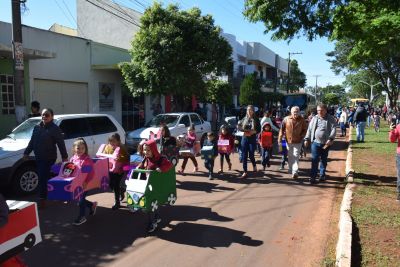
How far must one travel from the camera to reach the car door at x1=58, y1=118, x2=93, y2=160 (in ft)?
31.0

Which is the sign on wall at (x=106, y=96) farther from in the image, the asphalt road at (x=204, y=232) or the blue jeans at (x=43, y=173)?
the blue jeans at (x=43, y=173)

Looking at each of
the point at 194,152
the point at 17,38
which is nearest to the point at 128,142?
the point at 194,152

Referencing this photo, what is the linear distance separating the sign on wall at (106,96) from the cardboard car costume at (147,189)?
16.2 meters

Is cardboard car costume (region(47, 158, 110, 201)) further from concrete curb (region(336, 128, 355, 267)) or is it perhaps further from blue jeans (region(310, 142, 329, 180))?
blue jeans (region(310, 142, 329, 180))

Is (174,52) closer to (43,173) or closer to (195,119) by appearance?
(195,119)

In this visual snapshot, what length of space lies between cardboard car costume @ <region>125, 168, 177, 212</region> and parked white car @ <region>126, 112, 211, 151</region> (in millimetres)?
7715

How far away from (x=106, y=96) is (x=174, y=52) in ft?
17.9

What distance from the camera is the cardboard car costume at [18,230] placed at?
3.27 meters

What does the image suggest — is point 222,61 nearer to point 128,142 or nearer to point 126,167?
point 128,142

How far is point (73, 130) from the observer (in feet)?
32.0

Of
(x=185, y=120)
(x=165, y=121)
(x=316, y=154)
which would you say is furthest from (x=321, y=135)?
(x=165, y=121)

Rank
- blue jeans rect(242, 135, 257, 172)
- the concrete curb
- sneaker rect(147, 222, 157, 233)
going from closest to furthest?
the concrete curb, sneaker rect(147, 222, 157, 233), blue jeans rect(242, 135, 257, 172)

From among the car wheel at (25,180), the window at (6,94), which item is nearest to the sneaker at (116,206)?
the car wheel at (25,180)

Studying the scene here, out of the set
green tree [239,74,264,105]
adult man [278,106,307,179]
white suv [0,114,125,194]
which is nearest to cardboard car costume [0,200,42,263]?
white suv [0,114,125,194]
